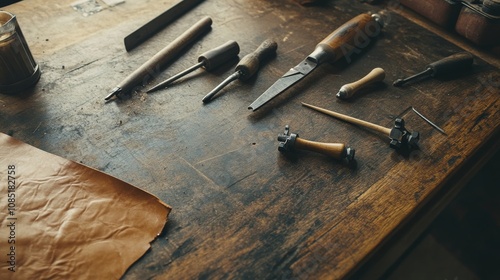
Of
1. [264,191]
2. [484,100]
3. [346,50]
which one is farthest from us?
[346,50]

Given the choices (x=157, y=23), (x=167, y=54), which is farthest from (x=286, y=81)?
(x=157, y=23)

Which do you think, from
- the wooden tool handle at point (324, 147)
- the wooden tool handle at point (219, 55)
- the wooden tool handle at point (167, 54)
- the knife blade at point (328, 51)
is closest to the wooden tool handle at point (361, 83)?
the knife blade at point (328, 51)


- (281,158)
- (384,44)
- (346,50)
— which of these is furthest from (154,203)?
(384,44)

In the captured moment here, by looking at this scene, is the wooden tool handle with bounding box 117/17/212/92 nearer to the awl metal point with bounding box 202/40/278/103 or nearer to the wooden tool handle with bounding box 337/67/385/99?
the awl metal point with bounding box 202/40/278/103

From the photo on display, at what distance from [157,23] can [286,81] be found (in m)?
0.58

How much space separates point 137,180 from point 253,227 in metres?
0.35

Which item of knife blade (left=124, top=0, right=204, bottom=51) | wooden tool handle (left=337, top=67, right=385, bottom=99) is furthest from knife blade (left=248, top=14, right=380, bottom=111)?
knife blade (left=124, top=0, right=204, bottom=51)

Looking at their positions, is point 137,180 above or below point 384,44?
below

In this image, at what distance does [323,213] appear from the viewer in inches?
42.2

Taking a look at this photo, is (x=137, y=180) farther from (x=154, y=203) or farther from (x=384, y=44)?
(x=384, y=44)

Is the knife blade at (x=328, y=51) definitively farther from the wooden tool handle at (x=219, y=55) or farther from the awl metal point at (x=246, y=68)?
the wooden tool handle at (x=219, y=55)

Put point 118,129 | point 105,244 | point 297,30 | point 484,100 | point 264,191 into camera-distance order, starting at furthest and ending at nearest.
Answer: point 297,30 → point 484,100 → point 118,129 → point 264,191 → point 105,244

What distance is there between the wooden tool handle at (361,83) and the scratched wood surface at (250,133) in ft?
0.11

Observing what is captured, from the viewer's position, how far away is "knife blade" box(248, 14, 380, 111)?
1381mm
